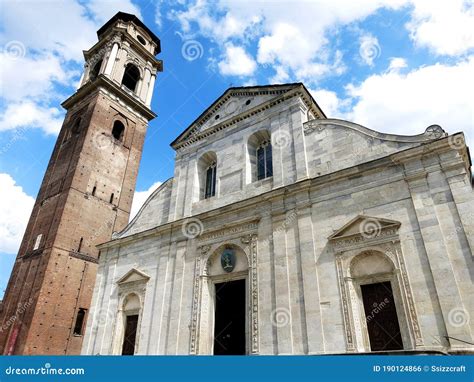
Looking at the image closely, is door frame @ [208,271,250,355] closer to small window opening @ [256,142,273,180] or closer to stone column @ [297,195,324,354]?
stone column @ [297,195,324,354]

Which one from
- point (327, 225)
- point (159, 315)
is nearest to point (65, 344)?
point (159, 315)

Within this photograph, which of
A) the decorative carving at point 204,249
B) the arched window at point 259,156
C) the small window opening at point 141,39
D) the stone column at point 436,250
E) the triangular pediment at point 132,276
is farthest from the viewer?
the small window opening at point 141,39

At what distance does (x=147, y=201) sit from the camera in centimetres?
1841

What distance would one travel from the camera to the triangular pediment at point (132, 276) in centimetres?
1555

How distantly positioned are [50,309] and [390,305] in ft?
61.7

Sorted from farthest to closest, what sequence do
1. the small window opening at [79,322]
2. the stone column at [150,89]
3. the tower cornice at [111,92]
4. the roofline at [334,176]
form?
the stone column at [150,89] → the tower cornice at [111,92] → the small window opening at [79,322] → the roofline at [334,176]

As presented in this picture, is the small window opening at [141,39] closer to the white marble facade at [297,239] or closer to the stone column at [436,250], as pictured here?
the white marble facade at [297,239]

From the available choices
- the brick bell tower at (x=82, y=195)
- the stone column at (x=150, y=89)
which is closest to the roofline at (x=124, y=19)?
the brick bell tower at (x=82, y=195)

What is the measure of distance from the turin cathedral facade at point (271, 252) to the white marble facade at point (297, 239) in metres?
0.05

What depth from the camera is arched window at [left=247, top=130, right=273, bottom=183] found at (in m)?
15.1

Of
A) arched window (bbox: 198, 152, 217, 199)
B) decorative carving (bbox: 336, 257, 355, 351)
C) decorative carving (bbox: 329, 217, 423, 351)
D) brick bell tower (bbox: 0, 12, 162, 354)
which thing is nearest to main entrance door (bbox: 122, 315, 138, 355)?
arched window (bbox: 198, 152, 217, 199)

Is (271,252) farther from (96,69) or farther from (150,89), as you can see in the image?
(96,69)

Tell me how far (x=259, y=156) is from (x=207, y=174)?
3135mm

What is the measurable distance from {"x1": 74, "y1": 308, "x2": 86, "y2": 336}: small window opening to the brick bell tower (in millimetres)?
61
